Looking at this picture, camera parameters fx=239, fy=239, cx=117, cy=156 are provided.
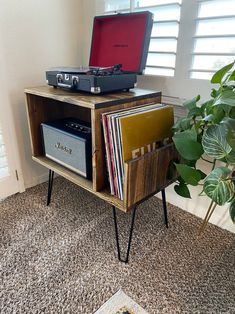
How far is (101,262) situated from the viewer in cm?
109

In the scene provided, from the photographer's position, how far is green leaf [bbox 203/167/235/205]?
69 cm

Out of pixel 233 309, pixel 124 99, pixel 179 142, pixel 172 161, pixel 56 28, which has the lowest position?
pixel 233 309

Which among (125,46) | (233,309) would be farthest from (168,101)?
(233,309)

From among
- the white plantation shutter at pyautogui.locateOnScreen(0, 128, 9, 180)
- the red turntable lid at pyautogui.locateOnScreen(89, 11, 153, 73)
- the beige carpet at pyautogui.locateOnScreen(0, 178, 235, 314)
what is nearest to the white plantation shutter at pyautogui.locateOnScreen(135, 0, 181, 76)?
the red turntable lid at pyautogui.locateOnScreen(89, 11, 153, 73)

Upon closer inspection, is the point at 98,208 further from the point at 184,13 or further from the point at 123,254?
the point at 184,13

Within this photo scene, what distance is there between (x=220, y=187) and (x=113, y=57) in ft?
3.12

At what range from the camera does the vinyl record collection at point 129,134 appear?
2.86 feet

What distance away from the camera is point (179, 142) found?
0.83m

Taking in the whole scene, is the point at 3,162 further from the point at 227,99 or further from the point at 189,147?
the point at 227,99

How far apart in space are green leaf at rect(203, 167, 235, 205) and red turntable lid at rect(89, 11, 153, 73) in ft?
2.31

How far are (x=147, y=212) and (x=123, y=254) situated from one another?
36 cm

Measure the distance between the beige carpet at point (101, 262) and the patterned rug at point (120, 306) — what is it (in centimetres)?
2

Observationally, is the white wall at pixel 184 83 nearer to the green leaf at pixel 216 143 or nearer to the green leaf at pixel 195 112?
the green leaf at pixel 195 112

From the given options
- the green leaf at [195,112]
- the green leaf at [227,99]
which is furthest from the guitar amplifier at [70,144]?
the green leaf at [227,99]
